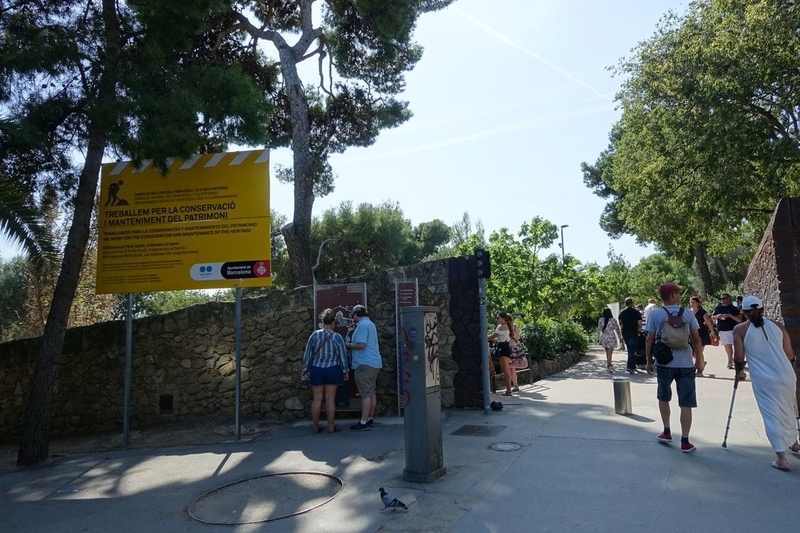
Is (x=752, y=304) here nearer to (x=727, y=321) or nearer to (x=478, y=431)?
(x=478, y=431)

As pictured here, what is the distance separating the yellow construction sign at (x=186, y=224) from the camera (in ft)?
29.5

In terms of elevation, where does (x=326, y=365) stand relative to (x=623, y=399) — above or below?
above

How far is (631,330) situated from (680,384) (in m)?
7.41

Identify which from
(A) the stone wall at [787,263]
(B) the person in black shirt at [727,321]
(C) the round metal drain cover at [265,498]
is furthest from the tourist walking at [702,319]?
(C) the round metal drain cover at [265,498]

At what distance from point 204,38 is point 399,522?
1109 centimetres

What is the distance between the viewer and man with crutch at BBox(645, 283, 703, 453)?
6371 millimetres

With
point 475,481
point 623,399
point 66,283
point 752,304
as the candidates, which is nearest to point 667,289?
point 752,304

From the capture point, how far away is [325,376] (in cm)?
833

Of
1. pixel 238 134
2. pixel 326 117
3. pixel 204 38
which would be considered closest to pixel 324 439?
pixel 238 134

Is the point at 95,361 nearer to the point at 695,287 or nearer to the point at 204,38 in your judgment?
the point at 204,38

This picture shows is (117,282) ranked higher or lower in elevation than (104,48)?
lower

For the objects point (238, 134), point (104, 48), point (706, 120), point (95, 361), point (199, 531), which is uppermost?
point (706, 120)

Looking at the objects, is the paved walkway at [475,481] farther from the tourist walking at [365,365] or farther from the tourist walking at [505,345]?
the tourist walking at [505,345]

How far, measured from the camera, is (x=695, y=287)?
4897 centimetres
